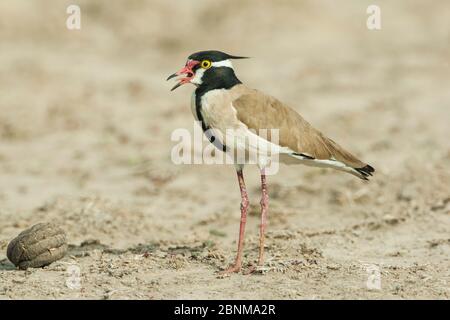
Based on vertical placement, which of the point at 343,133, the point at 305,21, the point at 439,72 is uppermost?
the point at 305,21

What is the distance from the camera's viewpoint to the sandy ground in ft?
20.6

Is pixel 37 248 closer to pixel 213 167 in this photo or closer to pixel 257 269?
pixel 257 269

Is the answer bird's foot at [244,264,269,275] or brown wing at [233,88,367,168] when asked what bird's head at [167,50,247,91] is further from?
bird's foot at [244,264,269,275]

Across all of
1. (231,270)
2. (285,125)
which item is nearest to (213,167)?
(285,125)

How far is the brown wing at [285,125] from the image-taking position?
245 inches

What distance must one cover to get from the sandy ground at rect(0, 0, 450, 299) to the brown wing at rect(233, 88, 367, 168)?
0.86 meters

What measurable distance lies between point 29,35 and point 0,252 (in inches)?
344

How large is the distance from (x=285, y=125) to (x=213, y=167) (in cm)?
389

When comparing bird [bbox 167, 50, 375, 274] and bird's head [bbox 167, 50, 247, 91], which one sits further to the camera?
bird's head [bbox 167, 50, 247, 91]

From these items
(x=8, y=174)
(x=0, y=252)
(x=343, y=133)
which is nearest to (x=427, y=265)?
(x=0, y=252)

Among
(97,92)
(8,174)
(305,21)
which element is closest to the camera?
(8,174)

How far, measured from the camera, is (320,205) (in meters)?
8.90

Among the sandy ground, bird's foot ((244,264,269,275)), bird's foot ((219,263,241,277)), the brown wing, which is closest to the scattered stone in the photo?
the sandy ground
